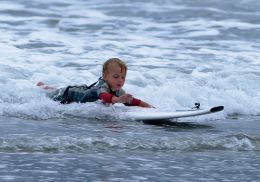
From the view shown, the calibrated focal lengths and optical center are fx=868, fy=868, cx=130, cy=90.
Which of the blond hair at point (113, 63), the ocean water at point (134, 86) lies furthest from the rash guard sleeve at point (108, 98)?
the blond hair at point (113, 63)

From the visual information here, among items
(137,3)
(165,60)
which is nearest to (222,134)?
(165,60)

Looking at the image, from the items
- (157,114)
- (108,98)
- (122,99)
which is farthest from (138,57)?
(157,114)

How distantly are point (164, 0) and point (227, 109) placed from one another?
10252 mm

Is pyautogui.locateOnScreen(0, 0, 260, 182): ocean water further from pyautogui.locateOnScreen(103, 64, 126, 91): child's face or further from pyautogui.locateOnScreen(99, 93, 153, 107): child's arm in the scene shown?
pyautogui.locateOnScreen(103, 64, 126, 91): child's face

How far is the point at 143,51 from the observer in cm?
1395

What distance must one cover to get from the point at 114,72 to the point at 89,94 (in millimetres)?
368

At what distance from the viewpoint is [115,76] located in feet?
30.7

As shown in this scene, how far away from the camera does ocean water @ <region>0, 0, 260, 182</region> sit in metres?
6.66

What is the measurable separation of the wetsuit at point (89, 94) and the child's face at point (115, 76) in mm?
50

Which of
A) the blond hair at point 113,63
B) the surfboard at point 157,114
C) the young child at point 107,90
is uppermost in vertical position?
the blond hair at point 113,63

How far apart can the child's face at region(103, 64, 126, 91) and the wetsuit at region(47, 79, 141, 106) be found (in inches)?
2.0

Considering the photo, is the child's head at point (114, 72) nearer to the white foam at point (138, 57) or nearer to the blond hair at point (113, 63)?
the blond hair at point (113, 63)

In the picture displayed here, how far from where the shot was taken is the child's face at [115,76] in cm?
935

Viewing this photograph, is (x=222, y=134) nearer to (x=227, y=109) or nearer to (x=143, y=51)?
(x=227, y=109)
